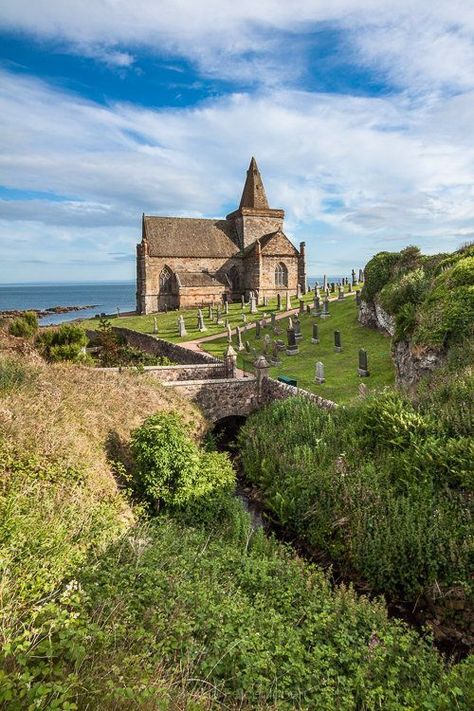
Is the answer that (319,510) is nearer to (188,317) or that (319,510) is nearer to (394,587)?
(394,587)

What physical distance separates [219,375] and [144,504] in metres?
10.6

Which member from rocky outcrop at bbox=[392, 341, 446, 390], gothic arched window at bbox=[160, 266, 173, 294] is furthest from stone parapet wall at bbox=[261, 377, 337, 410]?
gothic arched window at bbox=[160, 266, 173, 294]

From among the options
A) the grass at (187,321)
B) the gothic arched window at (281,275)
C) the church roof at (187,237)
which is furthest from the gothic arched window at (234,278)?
the grass at (187,321)

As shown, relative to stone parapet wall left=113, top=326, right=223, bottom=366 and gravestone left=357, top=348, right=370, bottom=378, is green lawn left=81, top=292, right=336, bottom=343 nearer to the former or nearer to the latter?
stone parapet wall left=113, top=326, right=223, bottom=366

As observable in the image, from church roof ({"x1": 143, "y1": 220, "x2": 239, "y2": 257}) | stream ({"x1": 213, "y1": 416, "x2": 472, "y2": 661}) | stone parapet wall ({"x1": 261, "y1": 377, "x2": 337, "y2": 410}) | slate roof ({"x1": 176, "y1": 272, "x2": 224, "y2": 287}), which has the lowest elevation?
stream ({"x1": 213, "y1": 416, "x2": 472, "y2": 661})

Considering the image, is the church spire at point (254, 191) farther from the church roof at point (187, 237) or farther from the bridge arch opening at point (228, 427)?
the bridge arch opening at point (228, 427)

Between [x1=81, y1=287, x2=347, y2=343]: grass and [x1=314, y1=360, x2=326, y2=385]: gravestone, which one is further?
[x1=81, y1=287, x2=347, y2=343]: grass

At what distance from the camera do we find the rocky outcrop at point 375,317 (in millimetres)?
22811

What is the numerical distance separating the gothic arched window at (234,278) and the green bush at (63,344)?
91.7ft

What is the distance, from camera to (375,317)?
25125 millimetres

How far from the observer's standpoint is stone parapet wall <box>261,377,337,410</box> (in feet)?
48.0

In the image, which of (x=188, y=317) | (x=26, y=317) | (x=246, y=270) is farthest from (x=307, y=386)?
(x=246, y=270)

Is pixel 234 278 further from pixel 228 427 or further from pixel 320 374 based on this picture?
pixel 320 374

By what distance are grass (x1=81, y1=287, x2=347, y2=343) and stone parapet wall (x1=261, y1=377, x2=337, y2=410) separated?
44.9ft
